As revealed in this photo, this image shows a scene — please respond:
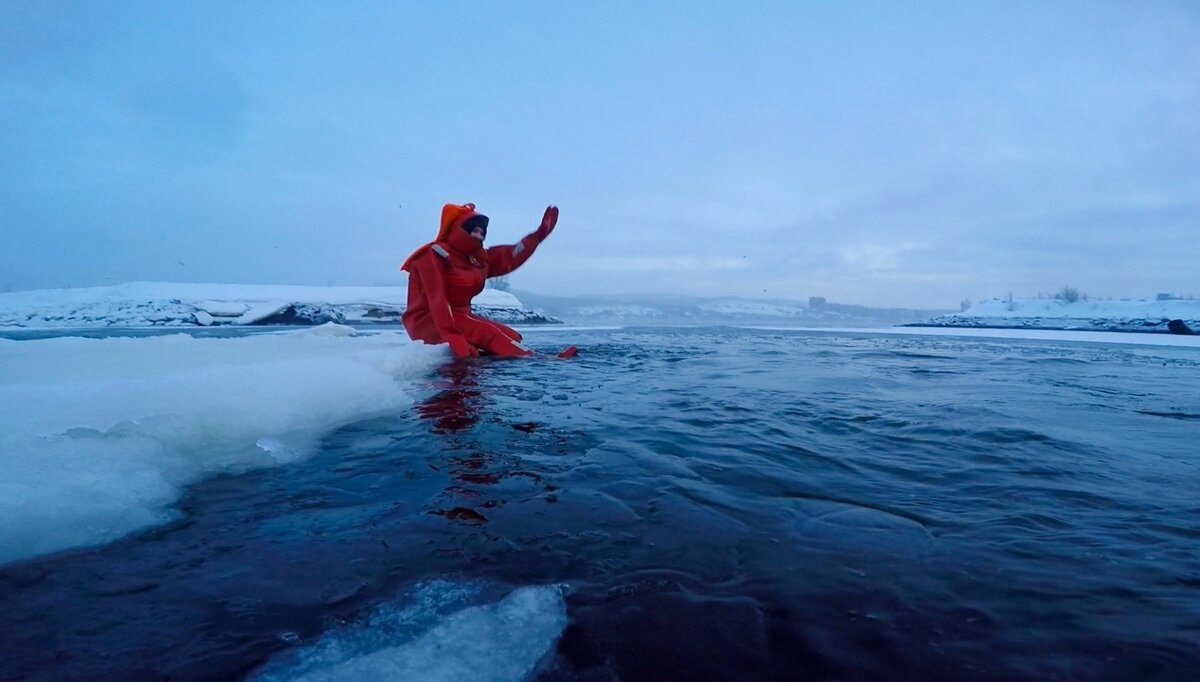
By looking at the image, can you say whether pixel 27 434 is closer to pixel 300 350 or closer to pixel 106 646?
pixel 106 646

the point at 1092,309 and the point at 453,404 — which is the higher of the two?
the point at 1092,309

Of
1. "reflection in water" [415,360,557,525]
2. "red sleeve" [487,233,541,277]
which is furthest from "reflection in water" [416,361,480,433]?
"red sleeve" [487,233,541,277]

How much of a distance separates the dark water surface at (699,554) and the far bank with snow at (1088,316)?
19.5 metres

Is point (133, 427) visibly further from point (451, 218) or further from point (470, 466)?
point (451, 218)

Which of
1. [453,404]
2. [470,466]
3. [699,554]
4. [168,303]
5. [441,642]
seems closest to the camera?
[441,642]

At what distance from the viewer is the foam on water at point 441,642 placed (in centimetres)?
99

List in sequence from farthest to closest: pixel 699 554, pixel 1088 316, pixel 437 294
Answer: pixel 1088 316, pixel 437 294, pixel 699 554

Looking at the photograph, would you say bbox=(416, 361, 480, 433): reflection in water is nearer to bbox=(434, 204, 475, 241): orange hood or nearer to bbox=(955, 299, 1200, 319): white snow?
bbox=(434, 204, 475, 241): orange hood

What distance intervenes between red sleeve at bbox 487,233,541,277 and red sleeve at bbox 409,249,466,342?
0.96 metres

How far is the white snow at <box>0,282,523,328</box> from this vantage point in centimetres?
1416

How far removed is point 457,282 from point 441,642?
18.1ft

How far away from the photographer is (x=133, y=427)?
2.10 m

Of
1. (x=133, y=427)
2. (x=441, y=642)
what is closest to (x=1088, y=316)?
(x=441, y=642)

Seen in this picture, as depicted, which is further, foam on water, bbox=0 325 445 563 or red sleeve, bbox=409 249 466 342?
red sleeve, bbox=409 249 466 342
